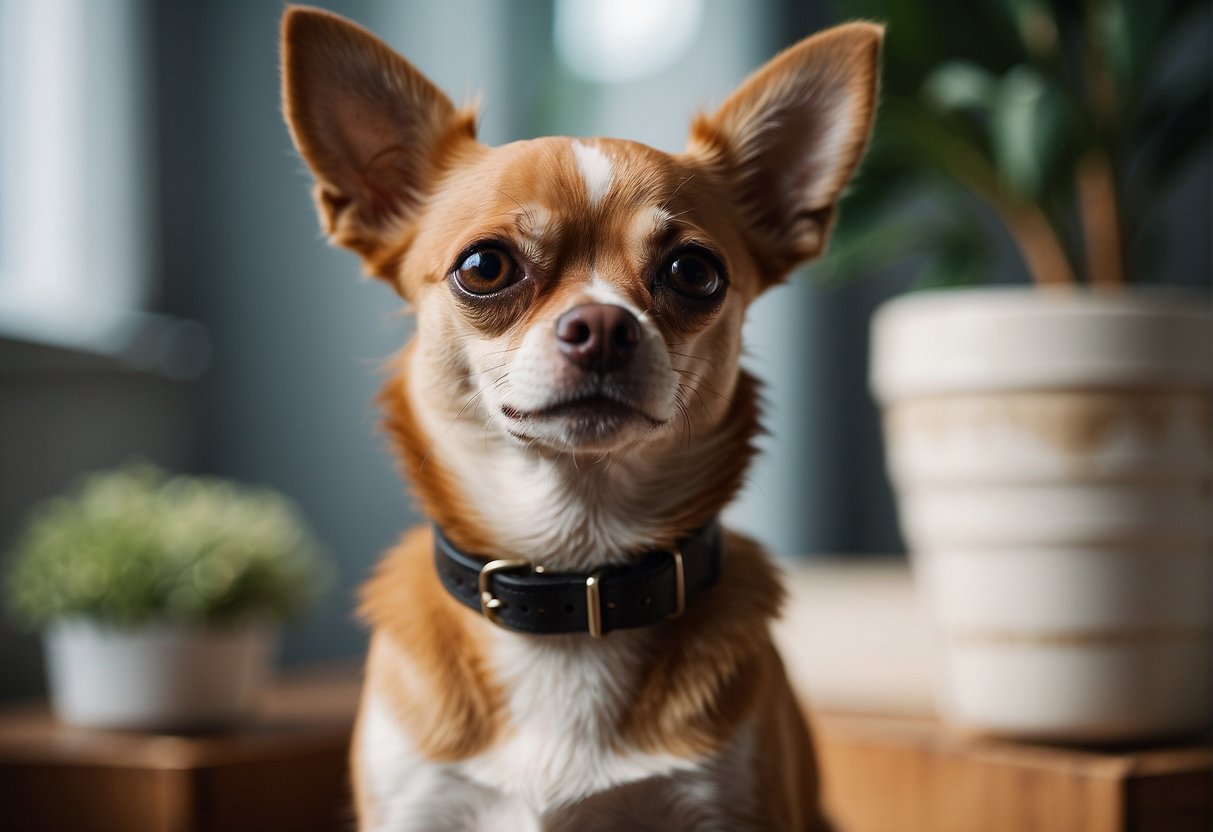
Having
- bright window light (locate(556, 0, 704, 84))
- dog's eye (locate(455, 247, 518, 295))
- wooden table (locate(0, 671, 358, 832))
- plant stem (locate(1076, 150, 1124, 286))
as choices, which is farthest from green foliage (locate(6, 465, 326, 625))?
bright window light (locate(556, 0, 704, 84))

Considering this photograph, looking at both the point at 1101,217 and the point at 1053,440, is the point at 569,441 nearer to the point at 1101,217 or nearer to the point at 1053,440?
the point at 1053,440

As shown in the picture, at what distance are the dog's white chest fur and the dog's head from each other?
0.61 ft

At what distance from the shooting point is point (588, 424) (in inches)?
34.7

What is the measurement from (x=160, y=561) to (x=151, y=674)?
0.14 metres

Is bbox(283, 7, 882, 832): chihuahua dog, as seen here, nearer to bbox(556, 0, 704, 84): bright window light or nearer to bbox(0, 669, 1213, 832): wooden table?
bbox(0, 669, 1213, 832): wooden table

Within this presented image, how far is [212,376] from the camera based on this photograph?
2529mm

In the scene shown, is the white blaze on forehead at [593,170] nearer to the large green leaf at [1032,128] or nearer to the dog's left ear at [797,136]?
the dog's left ear at [797,136]

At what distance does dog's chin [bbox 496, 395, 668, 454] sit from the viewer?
2.88ft

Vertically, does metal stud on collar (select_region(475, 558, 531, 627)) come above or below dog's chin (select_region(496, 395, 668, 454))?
below

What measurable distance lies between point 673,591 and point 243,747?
698mm

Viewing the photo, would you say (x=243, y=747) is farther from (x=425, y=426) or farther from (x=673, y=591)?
(x=673, y=591)

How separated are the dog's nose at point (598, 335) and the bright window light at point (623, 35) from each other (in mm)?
2125

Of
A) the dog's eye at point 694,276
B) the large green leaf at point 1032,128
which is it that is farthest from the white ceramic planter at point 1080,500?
Result: the dog's eye at point 694,276

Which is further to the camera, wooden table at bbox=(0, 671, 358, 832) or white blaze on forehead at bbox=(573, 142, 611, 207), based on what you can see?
wooden table at bbox=(0, 671, 358, 832)
